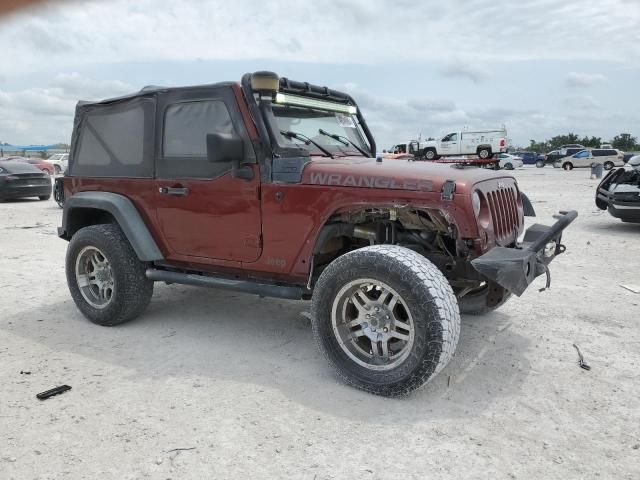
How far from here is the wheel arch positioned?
14.6 feet

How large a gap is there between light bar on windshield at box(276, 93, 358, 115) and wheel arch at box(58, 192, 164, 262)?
1556 millimetres

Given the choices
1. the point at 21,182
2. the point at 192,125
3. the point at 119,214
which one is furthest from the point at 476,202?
the point at 21,182

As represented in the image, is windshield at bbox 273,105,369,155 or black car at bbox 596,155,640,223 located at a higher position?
windshield at bbox 273,105,369,155

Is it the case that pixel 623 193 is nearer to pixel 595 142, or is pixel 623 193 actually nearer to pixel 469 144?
pixel 469 144

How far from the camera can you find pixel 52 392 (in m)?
3.37

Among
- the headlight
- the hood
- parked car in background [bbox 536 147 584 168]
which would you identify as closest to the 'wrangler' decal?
the hood

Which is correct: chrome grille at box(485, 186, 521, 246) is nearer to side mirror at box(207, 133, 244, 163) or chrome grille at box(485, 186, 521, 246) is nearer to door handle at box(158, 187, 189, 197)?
side mirror at box(207, 133, 244, 163)

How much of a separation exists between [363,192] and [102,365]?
219cm

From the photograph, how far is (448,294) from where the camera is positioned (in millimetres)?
3230

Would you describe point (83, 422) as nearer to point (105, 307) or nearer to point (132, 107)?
point (105, 307)

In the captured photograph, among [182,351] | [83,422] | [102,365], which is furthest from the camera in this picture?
[182,351]

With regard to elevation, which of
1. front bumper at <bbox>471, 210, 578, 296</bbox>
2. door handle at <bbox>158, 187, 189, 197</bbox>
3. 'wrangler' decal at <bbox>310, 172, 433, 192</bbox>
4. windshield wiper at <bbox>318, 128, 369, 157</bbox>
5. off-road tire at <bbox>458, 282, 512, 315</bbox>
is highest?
windshield wiper at <bbox>318, 128, 369, 157</bbox>

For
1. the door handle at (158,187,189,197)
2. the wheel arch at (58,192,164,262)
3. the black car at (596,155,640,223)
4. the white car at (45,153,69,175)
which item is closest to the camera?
the door handle at (158,187,189,197)

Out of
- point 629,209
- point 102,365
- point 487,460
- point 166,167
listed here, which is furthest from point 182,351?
point 629,209
